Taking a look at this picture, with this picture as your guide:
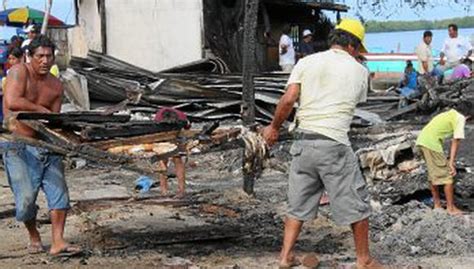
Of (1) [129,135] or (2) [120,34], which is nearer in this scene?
(1) [129,135]

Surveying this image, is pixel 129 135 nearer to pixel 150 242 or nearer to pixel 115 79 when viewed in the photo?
pixel 150 242

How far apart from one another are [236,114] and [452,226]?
801 cm

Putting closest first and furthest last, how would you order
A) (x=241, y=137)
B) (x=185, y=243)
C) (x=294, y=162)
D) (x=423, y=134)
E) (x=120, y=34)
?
(x=294, y=162) → (x=241, y=137) → (x=185, y=243) → (x=423, y=134) → (x=120, y=34)

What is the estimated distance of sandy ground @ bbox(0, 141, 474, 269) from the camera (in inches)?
240

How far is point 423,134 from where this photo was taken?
8.05 m

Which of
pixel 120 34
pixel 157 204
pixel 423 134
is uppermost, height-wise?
pixel 120 34

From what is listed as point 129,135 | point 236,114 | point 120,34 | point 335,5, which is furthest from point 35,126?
point 335,5

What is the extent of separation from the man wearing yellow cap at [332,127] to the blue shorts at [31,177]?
73.9 inches

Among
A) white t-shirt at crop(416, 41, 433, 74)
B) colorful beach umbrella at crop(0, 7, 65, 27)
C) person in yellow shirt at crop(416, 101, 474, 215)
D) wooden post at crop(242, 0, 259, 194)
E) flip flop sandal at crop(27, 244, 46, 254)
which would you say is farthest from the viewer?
colorful beach umbrella at crop(0, 7, 65, 27)

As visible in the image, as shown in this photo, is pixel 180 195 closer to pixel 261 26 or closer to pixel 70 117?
pixel 70 117

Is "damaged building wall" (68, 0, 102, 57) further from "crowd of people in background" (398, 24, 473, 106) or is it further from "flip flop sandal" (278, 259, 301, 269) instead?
"flip flop sandal" (278, 259, 301, 269)

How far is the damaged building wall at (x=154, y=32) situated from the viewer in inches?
666

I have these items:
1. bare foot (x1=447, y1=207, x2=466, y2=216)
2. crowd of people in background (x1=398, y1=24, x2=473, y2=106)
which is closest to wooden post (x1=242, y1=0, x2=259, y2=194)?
bare foot (x1=447, y1=207, x2=466, y2=216)

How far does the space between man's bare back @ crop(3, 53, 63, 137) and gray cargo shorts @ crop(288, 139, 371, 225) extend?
208 cm
